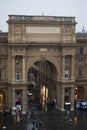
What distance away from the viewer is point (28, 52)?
67375 mm

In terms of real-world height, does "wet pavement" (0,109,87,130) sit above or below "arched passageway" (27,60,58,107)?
below

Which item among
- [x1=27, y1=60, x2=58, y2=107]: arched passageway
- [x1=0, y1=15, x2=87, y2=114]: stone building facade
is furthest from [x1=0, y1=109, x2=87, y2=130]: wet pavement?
[x1=27, y1=60, x2=58, y2=107]: arched passageway

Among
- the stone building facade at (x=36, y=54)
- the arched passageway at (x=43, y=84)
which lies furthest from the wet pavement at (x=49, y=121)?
the arched passageway at (x=43, y=84)

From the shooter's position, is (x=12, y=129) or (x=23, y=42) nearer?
→ (x=12, y=129)

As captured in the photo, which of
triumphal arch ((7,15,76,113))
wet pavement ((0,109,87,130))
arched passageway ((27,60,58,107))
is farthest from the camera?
arched passageway ((27,60,58,107))

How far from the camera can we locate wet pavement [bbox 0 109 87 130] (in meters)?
57.4

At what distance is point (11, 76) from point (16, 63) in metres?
2.89

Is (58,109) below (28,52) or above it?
below

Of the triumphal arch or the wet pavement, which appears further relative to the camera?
the triumphal arch

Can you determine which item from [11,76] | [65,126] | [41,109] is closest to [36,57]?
[11,76]

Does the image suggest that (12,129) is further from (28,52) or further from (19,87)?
(28,52)

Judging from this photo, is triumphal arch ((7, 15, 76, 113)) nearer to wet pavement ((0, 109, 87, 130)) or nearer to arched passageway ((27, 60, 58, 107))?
arched passageway ((27, 60, 58, 107))

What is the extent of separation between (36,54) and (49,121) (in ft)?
48.0

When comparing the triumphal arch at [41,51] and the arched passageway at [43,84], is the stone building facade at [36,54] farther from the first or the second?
the arched passageway at [43,84]
